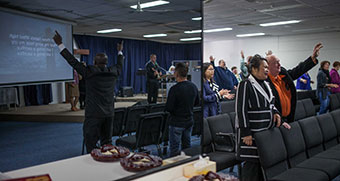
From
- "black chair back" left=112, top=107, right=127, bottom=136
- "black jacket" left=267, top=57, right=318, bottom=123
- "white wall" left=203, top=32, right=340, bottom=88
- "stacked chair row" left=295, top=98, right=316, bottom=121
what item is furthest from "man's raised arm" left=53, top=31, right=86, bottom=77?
"white wall" left=203, top=32, right=340, bottom=88

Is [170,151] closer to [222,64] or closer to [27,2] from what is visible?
[27,2]

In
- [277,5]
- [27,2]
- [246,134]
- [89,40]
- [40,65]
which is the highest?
[277,5]

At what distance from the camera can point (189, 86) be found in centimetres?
223

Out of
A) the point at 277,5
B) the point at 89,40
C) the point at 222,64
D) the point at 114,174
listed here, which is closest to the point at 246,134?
the point at 114,174

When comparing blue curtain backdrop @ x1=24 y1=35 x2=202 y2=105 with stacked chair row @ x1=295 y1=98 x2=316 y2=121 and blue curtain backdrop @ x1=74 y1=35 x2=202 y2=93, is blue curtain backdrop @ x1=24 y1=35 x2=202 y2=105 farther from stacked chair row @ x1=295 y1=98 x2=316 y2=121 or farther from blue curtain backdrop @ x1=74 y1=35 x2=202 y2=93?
stacked chair row @ x1=295 y1=98 x2=316 y2=121

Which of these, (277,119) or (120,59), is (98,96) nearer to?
(120,59)

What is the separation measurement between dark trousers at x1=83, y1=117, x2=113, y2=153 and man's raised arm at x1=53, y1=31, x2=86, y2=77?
26 cm

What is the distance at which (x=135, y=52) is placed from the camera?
1.77 metres

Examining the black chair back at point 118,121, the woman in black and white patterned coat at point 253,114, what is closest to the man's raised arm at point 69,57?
the black chair back at point 118,121

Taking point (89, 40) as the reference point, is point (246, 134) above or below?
below

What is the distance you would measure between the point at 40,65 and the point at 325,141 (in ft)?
11.9

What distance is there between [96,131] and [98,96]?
7.6 inches

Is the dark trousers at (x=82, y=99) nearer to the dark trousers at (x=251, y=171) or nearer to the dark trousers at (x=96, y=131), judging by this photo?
the dark trousers at (x=96, y=131)

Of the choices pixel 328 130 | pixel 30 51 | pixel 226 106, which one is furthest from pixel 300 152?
pixel 30 51
